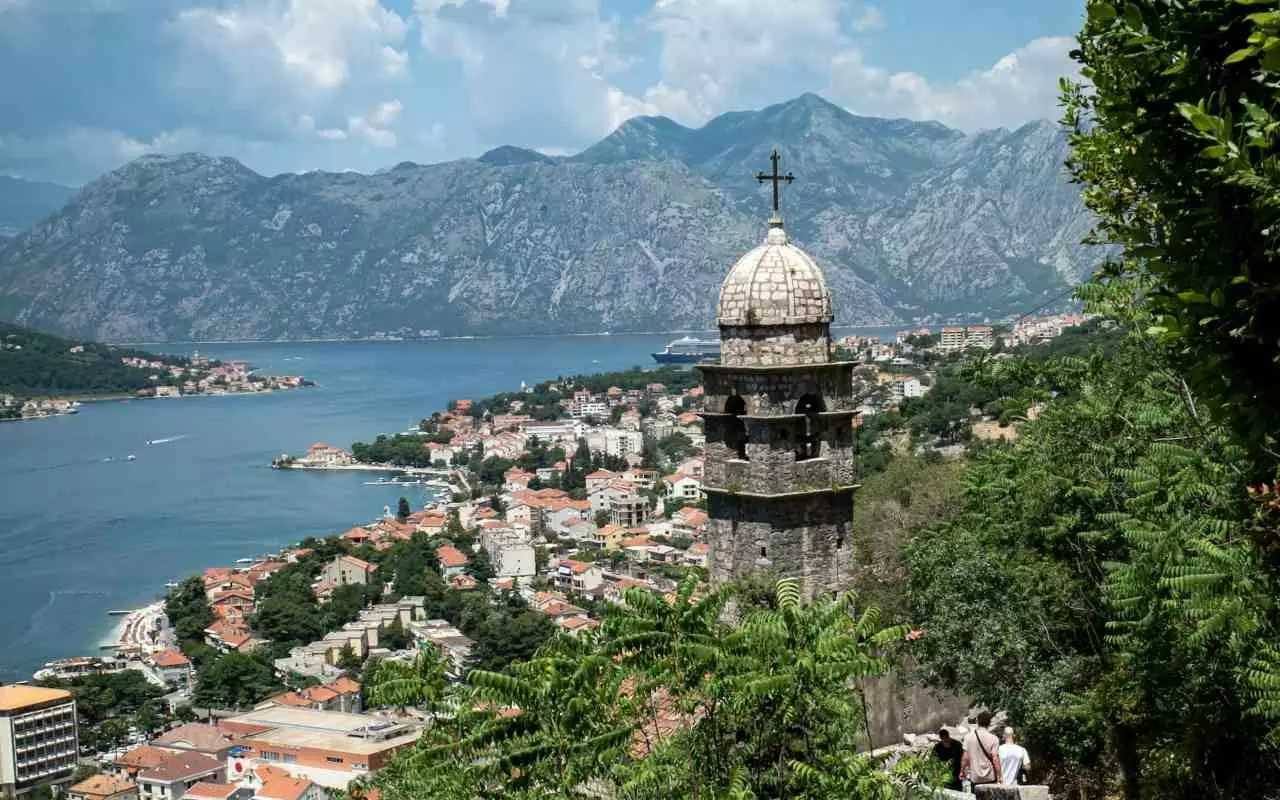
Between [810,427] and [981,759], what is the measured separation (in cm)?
243

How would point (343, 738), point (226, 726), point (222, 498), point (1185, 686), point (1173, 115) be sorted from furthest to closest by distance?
point (222, 498), point (226, 726), point (343, 738), point (1185, 686), point (1173, 115)

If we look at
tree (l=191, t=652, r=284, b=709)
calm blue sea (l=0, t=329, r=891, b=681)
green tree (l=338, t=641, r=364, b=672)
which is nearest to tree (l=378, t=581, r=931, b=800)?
tree (l=191, t=652, r=284, b=709)

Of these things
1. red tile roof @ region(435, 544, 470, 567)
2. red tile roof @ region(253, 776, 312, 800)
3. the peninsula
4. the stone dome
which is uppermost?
the stone dome

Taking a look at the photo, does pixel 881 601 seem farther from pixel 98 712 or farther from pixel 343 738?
pixel 98 712

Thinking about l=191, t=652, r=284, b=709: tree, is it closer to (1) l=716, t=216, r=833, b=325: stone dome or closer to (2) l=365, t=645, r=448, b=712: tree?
(1) l=716, t=216, r=833, b=325: stone dome

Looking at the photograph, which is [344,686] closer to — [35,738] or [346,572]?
[35,738]

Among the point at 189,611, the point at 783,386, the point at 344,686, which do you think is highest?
the point at 783,386

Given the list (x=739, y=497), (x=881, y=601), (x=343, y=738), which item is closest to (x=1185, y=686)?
(x=739, y=497)

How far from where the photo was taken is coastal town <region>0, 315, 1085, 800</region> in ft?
100.0

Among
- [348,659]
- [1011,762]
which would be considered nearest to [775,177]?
[1011,762]

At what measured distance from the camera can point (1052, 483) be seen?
8523 mm

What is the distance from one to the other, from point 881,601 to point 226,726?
25.7 m

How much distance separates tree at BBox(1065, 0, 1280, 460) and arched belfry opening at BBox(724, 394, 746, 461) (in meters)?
4.67

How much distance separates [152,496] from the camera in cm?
7375
